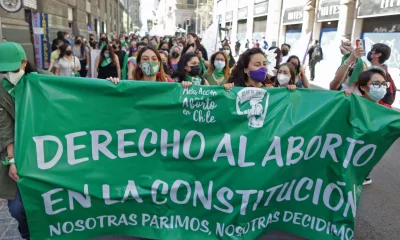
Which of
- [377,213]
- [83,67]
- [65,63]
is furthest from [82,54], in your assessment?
[377,213]

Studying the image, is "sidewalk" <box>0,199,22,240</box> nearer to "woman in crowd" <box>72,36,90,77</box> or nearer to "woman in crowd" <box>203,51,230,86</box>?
"woman in crowd" <box>203,51,230,86</box>

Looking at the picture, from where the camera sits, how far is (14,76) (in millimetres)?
2330

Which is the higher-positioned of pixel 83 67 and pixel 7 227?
pixel 83 67

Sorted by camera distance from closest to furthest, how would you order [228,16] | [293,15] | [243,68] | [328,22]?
[243,68] < [328,22] < [293,15] < [228,16]

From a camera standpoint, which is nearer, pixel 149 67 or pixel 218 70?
pixel 149 67

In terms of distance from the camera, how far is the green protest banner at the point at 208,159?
255 centimetres

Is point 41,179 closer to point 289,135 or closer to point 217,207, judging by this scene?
point 217,207

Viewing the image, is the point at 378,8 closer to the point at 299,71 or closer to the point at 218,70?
the point at 299,71

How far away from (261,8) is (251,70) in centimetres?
2768

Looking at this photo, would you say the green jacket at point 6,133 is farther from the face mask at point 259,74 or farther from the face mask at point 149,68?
the face mask at point 259,74

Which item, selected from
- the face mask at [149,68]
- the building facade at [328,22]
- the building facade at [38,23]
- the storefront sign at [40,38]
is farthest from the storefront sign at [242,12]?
the face mask at [149,68]

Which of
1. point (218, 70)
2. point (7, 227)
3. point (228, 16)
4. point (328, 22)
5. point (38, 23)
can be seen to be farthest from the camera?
point (228, 16)

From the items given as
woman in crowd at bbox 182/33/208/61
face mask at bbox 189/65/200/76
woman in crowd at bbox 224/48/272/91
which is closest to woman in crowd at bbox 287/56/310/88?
face mask at bbox 189/65/200/76

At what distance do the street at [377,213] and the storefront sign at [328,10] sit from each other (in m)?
14.8
